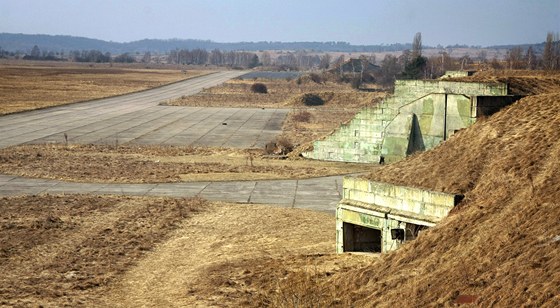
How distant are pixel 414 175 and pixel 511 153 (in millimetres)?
2451

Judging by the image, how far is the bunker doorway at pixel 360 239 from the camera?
2015 cm

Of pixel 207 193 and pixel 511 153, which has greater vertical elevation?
pixel 511 153

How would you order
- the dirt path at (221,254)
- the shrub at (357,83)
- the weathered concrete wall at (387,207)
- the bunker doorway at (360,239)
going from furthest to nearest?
the shrub at (357,83) < the bunker doorway at (360,239) < the weathered concrete wall at (387,207) < the dirt path at (221,254)

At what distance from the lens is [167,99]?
334ft

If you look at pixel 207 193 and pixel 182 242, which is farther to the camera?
pixel 207 193

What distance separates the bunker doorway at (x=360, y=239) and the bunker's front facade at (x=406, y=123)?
7.93m

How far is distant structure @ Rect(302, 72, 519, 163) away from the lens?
30719 millimetres

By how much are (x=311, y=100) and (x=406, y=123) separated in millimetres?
59374

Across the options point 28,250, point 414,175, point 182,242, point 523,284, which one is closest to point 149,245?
point 182,242

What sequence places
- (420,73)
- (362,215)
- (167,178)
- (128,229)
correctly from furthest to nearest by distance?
1. (420,73)
2. (167,178)
3. (128,229)
4. (362,215)

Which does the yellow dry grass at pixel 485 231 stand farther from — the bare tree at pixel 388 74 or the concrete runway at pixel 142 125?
the bare tree at pixel 388 74

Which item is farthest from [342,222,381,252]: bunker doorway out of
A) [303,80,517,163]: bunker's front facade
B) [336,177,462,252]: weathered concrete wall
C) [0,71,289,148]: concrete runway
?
[0,71,289,148]: concrete runway

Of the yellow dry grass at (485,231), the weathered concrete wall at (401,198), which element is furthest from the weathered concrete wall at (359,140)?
the weathered concrete wall at (401,198)

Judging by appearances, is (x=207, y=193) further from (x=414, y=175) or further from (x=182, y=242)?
(x=414, y=175)
